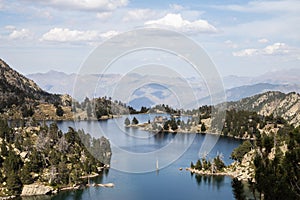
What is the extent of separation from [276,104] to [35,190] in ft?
375

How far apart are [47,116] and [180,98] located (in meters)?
110

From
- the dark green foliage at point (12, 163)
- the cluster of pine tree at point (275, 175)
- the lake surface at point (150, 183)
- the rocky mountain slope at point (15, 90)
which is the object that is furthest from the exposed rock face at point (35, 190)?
the rocky mountain slope at point (15, 90)

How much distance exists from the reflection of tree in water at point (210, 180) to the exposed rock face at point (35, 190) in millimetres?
18359

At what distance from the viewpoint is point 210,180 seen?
54.2 meters

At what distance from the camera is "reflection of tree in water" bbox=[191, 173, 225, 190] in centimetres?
5247

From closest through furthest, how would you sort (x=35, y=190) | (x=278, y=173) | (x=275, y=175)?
(x=275, y=175), (x=278, y=173), (x=35, y=190)

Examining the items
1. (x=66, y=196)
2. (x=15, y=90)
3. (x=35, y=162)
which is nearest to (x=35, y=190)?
(x=66, y=196)

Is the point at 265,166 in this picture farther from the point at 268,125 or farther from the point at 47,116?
the point at 47,116

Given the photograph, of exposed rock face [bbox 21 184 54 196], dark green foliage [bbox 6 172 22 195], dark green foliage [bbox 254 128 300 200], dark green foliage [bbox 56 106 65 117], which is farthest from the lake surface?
dark green foliage [bbox 56 106 65 117]

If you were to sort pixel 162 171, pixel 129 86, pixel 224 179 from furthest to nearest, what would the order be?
pixel 162 171
pixel 224 179
pixel 129 86

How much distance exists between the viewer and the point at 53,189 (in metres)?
47.2

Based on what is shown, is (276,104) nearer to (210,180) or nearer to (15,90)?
(15,90)

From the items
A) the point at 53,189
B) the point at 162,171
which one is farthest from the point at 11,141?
the point at 162,171

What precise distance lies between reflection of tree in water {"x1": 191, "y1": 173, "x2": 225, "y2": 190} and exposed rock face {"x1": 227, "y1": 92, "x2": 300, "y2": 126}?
63080 millimetres
